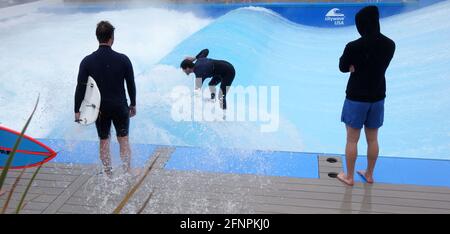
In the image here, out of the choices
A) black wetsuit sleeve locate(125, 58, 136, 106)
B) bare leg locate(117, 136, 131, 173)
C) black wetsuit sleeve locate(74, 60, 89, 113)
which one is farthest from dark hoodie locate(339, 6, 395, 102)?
black wetsuit sleeve locate(74, 60, 89, 113)

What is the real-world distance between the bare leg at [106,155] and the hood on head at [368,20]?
224 centimetres

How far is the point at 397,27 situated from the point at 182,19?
19.5 feet

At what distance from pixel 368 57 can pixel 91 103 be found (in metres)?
2.17

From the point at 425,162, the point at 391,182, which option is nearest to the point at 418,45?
the point at 425,162

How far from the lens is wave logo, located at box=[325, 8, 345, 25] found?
35.2 feet

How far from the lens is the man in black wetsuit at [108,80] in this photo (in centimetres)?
313

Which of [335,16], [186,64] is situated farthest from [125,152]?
[335,16]

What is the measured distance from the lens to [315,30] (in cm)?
1058

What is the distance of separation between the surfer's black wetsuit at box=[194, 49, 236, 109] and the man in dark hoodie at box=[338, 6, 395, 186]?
194cm

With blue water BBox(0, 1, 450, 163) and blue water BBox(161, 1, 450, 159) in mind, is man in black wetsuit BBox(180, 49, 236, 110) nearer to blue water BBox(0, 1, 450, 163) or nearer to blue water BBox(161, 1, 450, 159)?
blue water BBox(0, 1, 450, 163)

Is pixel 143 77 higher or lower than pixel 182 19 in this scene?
lower
